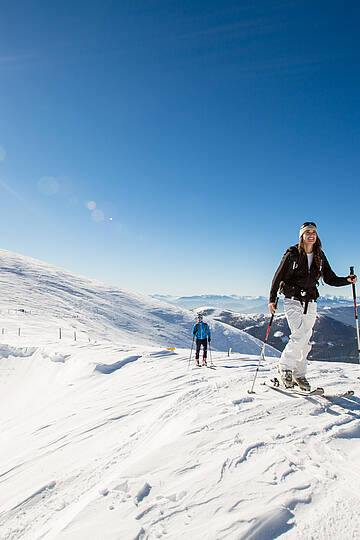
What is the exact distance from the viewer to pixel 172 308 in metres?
110

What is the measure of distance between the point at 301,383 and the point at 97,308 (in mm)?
79385

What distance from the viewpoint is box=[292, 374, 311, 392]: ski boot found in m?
4.43

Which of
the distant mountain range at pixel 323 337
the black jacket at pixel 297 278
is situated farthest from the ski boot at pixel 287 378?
the distant mountain range at pixel 323 337

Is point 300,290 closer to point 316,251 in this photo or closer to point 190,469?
point 316,251

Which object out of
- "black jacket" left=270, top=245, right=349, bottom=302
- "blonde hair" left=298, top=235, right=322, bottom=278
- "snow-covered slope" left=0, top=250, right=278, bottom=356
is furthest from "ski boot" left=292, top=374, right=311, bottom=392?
"snow-covered slope" left=0, top=250, right=278, bottom=356

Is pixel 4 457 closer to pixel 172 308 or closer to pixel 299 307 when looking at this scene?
pixel 299 307

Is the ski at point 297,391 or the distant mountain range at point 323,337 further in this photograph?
the distant mountain range at point 323,337

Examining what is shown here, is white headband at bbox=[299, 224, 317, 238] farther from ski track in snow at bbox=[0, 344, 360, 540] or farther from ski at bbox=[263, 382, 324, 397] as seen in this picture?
ski track in snow at bbox=[0, 344, 360, 540]

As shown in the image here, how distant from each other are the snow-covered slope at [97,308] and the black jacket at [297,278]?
51.0m

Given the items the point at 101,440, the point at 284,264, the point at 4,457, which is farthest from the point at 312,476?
the point at 4,457

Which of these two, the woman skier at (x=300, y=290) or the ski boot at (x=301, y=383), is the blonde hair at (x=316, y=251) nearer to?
the woman skier at (x=300, y=290)

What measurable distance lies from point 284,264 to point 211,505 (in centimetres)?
368

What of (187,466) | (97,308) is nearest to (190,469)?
(187,466)

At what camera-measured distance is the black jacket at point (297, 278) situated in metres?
4.62
